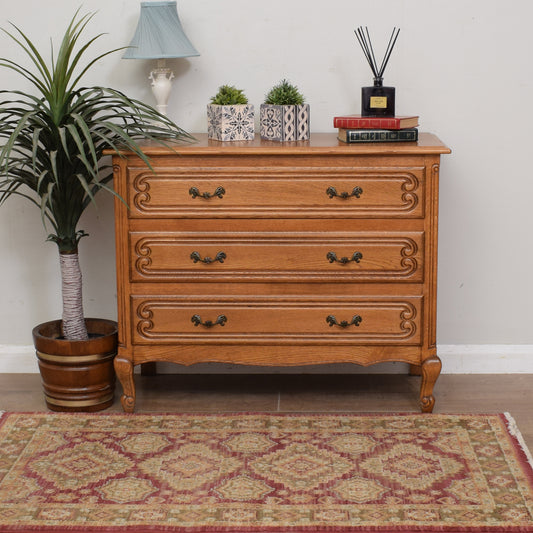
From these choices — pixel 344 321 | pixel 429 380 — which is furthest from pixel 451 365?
pixel 344 321

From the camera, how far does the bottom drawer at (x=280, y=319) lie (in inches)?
108

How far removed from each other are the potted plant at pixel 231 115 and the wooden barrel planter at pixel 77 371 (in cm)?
80

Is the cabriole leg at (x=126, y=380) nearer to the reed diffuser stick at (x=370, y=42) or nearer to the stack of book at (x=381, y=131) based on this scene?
the stack of book at (x=381, y=131)

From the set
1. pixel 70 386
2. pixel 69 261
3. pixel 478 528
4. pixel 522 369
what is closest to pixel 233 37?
pixel 69 261

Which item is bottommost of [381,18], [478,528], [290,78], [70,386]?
[478,528]

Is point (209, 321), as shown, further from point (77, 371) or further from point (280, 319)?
point (77, 371)

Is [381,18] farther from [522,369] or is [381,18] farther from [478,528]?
[478,528]

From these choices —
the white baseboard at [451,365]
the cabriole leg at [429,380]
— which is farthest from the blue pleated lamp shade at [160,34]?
the cabriole leg at [429,380]

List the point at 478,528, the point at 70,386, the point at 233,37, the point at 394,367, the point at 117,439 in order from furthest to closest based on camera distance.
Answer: the point at 394,367 < the point at 233,37 < the point at 70,386 < the point at 117,439 < the point at 478,528

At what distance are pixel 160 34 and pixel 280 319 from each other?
1080mm

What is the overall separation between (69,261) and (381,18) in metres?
1.41

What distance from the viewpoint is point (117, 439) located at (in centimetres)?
263

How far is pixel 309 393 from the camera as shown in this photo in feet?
10.1

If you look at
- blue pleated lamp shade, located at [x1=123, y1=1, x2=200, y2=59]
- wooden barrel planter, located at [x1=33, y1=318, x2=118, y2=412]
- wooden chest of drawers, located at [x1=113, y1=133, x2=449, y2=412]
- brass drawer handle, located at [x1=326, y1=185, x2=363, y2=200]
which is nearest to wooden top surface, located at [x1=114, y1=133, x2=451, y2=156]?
wooden chest of drawers, located at [x1=113, y1=133, x2=449, y2=412]
